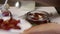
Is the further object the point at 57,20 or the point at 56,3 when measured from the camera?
the point at 56,3

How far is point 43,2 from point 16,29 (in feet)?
2.19

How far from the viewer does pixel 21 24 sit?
79 cm

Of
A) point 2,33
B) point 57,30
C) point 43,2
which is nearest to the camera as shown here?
point 57,30

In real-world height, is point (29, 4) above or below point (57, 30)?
above

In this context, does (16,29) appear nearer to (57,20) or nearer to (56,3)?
(57,20)

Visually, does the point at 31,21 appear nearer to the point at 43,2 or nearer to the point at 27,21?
the point at 27,21

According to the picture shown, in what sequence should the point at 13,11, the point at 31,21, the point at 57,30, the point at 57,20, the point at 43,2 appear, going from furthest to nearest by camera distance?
the point at 43,2 < the point at 13,11 < the point at 57,20 < the point at 31,21 < the point at 57,30

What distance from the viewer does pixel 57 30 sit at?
0.42 metres

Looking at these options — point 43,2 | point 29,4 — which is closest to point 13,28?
point 29,4

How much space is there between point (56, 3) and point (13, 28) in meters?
0.73

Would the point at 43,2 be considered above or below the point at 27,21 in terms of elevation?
above

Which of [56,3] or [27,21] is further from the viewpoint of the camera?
[56,3]

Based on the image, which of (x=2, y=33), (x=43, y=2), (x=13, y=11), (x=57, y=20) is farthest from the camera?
(x=43, y=2)

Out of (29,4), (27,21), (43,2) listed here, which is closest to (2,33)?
(27,21)
